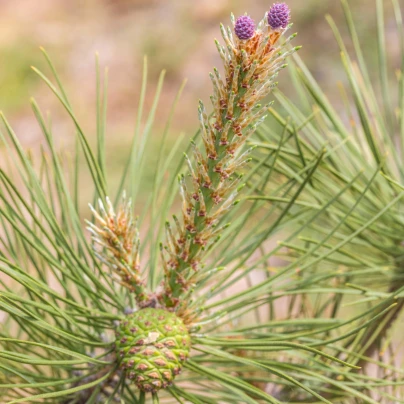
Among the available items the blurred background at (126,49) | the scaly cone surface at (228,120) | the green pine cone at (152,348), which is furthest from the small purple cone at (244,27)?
the blurred background at (126,49)

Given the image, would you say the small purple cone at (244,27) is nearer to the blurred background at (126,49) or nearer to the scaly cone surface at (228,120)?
the scaly cone surface at (228,120)

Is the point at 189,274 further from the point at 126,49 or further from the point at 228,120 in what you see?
the point at 126,49

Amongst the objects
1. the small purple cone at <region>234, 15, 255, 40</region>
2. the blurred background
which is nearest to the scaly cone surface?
the small purple cone at <region>234, 15, 255, 40</region>

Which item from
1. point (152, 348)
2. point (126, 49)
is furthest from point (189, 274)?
point (126, 49)

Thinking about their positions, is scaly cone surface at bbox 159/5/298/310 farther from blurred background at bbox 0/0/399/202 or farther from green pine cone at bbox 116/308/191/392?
blurred background at bbox 0/0/399/202

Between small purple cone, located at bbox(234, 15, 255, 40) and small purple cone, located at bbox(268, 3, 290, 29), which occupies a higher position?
small purple cone, located at bbox(268, 3, 290, 29)

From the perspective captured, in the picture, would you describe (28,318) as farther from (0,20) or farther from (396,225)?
(0,20)

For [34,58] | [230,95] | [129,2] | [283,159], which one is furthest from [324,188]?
[129,2]
